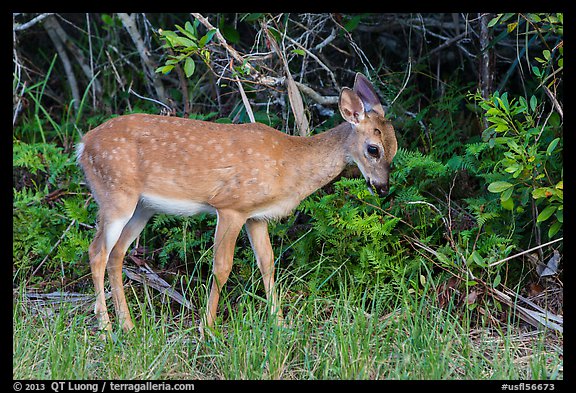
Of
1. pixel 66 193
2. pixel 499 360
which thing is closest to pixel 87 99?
pixel 66 193

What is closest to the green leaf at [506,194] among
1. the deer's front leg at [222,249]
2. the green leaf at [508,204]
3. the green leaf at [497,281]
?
the green leaf at [508,204]

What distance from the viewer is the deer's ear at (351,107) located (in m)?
6.55

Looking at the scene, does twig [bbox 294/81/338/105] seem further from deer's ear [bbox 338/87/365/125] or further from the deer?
deer's ear [bbox 338/87/365/125]

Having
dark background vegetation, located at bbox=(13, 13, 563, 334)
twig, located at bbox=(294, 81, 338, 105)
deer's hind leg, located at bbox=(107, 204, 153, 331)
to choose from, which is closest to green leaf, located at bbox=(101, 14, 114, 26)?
dark background vegetation, located at bbox=(13, 13, 563, 334)

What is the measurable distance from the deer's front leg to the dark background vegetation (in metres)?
0.49

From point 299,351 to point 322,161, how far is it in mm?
1653

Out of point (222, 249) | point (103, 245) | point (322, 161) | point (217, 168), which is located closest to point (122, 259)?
point (103, 245)

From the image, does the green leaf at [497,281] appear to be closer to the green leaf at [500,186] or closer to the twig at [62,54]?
the green leaf at [500,186]

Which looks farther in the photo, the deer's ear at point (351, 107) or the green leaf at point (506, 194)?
the deer's ear at point (351, 107)

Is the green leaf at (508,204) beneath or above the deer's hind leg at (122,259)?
above

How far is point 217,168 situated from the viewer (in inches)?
258

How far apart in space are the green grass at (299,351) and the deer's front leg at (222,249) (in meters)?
0.46

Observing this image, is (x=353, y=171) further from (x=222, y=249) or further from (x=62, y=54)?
(x=62, y=54)

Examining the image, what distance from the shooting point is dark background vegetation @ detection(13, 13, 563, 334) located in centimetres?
660
